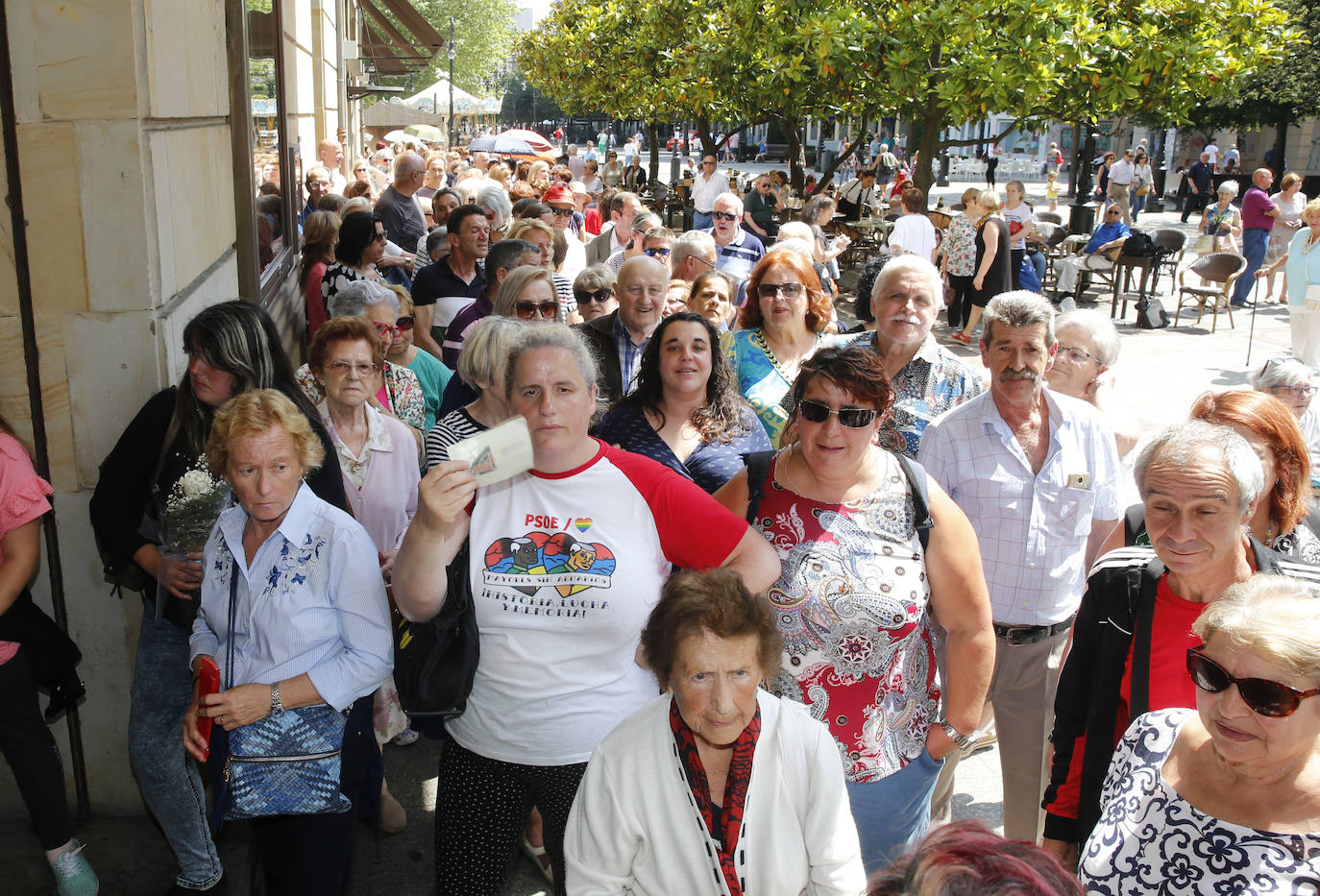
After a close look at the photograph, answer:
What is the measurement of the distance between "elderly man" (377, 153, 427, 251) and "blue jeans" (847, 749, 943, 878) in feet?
25.5

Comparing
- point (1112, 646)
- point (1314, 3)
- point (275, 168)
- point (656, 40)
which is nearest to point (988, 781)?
point (1112, 646)

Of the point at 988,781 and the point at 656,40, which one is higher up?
the point at 656,40

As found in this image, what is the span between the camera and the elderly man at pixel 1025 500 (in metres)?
3.65

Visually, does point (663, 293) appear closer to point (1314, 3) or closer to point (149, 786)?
point (149, 786)

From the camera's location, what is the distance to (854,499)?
296 cm

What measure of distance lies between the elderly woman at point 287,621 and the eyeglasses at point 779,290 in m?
2.50

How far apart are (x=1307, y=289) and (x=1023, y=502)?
26.4ft

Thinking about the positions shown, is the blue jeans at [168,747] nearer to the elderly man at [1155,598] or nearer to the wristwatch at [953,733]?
the wristwatch at [953,733]

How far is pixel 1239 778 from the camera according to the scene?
2.18m

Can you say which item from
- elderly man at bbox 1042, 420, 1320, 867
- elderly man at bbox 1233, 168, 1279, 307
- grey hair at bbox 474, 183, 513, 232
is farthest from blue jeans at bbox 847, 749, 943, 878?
elderly man at bbox 1233, 168, 1279, 307

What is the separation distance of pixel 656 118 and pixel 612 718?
21907 mm

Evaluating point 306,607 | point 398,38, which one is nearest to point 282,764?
point 306,607

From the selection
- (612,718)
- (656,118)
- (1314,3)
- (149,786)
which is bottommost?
(149,786)

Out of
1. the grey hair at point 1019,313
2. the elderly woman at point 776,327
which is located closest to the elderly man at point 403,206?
the elderly woman at point 776,327
